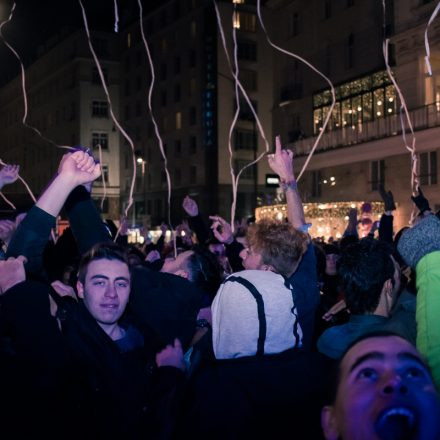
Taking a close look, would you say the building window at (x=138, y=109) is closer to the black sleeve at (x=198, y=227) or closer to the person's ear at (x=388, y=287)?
the black sleeve at (x=198, y=227)

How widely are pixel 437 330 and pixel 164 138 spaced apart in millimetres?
55109

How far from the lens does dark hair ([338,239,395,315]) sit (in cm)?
319

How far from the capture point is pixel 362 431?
2008mm

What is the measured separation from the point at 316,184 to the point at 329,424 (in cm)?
2926

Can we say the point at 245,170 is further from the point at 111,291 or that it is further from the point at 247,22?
the point at 111,291

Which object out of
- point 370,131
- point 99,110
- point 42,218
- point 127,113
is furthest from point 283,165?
point 99,110

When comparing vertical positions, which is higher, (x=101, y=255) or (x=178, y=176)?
(x=178, y=176)

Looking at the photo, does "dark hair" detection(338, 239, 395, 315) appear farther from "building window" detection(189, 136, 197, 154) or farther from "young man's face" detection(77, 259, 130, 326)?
"building window" detection(189, 136, 197, 154)

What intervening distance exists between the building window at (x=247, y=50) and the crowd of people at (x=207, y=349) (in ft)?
166

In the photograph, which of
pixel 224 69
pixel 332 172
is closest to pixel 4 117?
pixel 224 69

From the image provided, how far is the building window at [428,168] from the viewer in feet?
78.8

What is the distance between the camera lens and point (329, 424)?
2.19 meters

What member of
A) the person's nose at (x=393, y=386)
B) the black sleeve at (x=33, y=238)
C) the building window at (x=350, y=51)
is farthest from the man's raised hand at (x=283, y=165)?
the building window at (x=350, y=51)

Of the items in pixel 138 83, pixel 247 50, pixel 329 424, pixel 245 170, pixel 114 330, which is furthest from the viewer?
pixel 138 83
